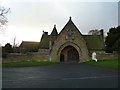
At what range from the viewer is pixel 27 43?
88.7 m

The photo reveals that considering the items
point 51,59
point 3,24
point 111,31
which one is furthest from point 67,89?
point 111,31

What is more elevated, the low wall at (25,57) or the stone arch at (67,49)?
the stone arch at (67,49)

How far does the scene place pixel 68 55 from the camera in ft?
219

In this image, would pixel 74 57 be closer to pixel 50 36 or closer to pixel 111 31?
pixel 50 36

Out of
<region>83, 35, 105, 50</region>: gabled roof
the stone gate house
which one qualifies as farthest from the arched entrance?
<region>83, 35, 105, 50</region>: gabled roof

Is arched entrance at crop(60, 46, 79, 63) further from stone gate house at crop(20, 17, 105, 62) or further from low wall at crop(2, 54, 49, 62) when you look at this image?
low wall at crop(2, 54, 49, 62)

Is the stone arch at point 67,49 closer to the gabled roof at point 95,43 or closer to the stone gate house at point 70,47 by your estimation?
the stone gate house at point 70,47

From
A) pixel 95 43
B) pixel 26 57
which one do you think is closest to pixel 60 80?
pixel 26 57

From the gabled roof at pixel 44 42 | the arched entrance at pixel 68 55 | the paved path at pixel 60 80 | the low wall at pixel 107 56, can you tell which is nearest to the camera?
the paved path at pixel 60 80

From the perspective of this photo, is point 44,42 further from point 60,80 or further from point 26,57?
point 60,80

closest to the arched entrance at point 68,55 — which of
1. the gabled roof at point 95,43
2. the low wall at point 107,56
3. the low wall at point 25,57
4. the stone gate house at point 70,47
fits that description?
the stone gate house at point 70,47

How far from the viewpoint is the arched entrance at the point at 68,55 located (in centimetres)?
6606

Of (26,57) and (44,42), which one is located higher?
(44,42)

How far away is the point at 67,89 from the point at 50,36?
61.3 m
